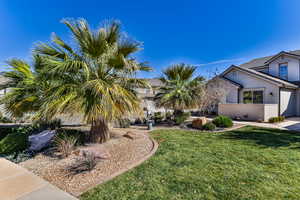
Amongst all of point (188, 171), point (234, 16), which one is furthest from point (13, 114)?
point (234, 16)

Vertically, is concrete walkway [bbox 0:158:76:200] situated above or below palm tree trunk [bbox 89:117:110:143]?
below

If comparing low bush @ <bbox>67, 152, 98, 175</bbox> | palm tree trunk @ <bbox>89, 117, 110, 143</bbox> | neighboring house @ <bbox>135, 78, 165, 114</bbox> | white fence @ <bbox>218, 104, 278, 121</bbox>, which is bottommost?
low bush @ <bbox>67, 152, 98, 175</bbox>

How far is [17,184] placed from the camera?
3041 millimetres

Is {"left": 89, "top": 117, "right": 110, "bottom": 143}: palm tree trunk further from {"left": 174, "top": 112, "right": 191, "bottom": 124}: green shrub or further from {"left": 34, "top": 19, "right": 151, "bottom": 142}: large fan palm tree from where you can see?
{"left": 174, "top": 112, "right": 191, "bottom": 124}: green shrub

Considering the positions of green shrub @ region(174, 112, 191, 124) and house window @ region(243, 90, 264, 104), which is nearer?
green shrub @ region(174, 112, 191, 124)

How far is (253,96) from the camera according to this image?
1440 cm

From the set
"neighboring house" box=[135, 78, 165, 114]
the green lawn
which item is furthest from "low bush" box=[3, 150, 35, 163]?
"neighboring house" box=[135, 78, 165, 114]

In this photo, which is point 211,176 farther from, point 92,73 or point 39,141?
point 39,141

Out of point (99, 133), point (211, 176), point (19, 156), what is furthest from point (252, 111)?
point (19, 156)

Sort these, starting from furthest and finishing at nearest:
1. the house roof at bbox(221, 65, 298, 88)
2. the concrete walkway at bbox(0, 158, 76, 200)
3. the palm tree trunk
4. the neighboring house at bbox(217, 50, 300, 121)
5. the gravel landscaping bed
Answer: the house roof at bbox(221, 65, 298, 88) < the neighboring house at bbox(217, 50, 300, 121) < the palm tree trunk < the gravel landscaping bed < the concrete walkway at bbox(0, 158, 76, 200)

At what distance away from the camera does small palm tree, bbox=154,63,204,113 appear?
30.6 feet

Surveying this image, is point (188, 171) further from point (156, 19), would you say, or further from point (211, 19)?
point (211, 19)

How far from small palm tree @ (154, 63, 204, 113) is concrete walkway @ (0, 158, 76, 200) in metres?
7.36

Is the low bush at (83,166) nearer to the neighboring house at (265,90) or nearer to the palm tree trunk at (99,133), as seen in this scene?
the palm tree trunk at (99,133)
